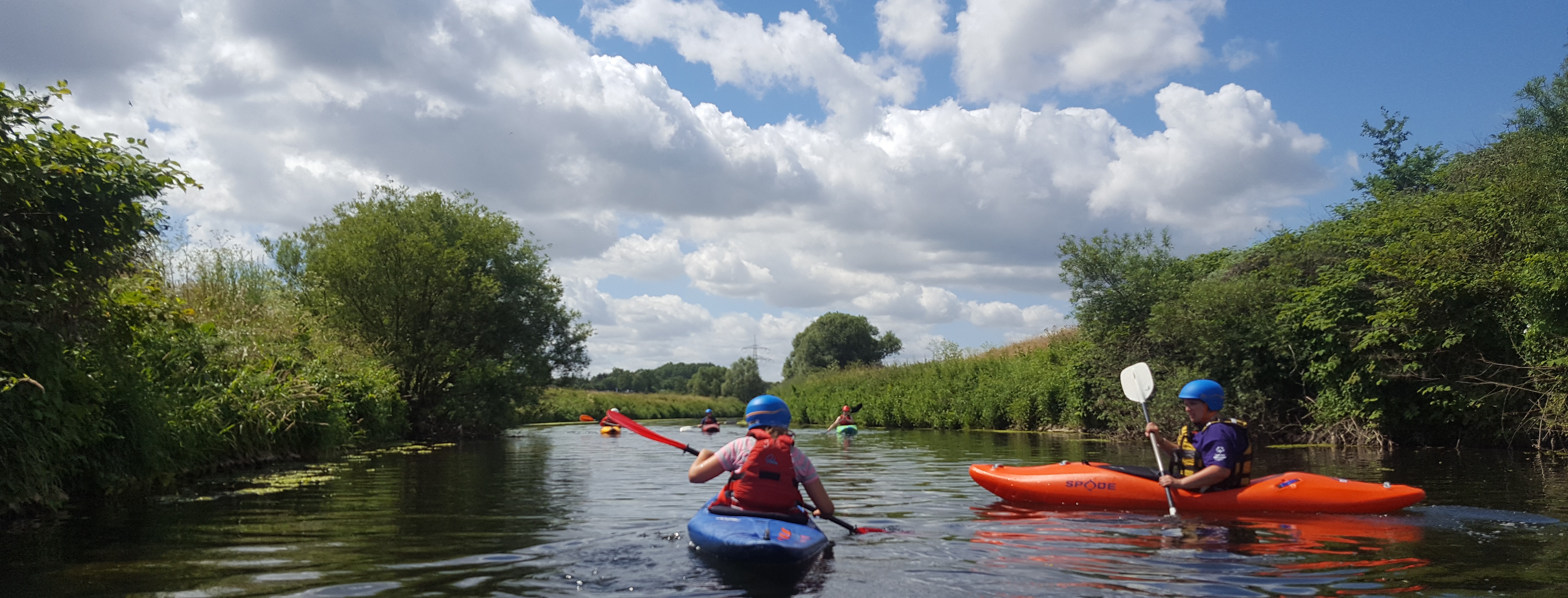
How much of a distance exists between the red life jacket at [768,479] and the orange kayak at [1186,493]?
143 inches

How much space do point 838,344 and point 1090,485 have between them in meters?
68.3

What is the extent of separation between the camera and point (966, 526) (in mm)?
7062

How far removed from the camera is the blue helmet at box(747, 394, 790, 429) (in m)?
5.71

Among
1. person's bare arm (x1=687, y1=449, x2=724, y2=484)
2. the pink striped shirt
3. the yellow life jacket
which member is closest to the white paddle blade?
the yellow life jacket

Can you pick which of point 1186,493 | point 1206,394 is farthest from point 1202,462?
point 1206,394

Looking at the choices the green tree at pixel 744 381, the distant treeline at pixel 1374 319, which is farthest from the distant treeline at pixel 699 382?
the distant treeline at pixel 1374 319

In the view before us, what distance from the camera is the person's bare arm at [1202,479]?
7617 millimetres

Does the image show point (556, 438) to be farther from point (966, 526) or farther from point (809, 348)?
point (809, 348)

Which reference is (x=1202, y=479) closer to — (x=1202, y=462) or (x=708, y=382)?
(x=1202, y=462)

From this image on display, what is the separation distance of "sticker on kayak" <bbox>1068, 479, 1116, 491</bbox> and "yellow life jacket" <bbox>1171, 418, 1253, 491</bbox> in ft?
A: 1.72

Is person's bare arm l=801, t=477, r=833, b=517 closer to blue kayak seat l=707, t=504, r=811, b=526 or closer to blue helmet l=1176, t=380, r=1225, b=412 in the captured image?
blue kayak seat l=707, t=504, r=811, b=526

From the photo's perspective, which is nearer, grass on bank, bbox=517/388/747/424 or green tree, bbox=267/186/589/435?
green tree, bbox=267/186/589/435

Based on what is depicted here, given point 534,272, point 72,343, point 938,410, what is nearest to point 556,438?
point 534,272

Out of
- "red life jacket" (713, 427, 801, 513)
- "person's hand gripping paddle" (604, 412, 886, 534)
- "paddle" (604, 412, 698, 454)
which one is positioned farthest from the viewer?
"paddle" (604, 412, 698, 454)
